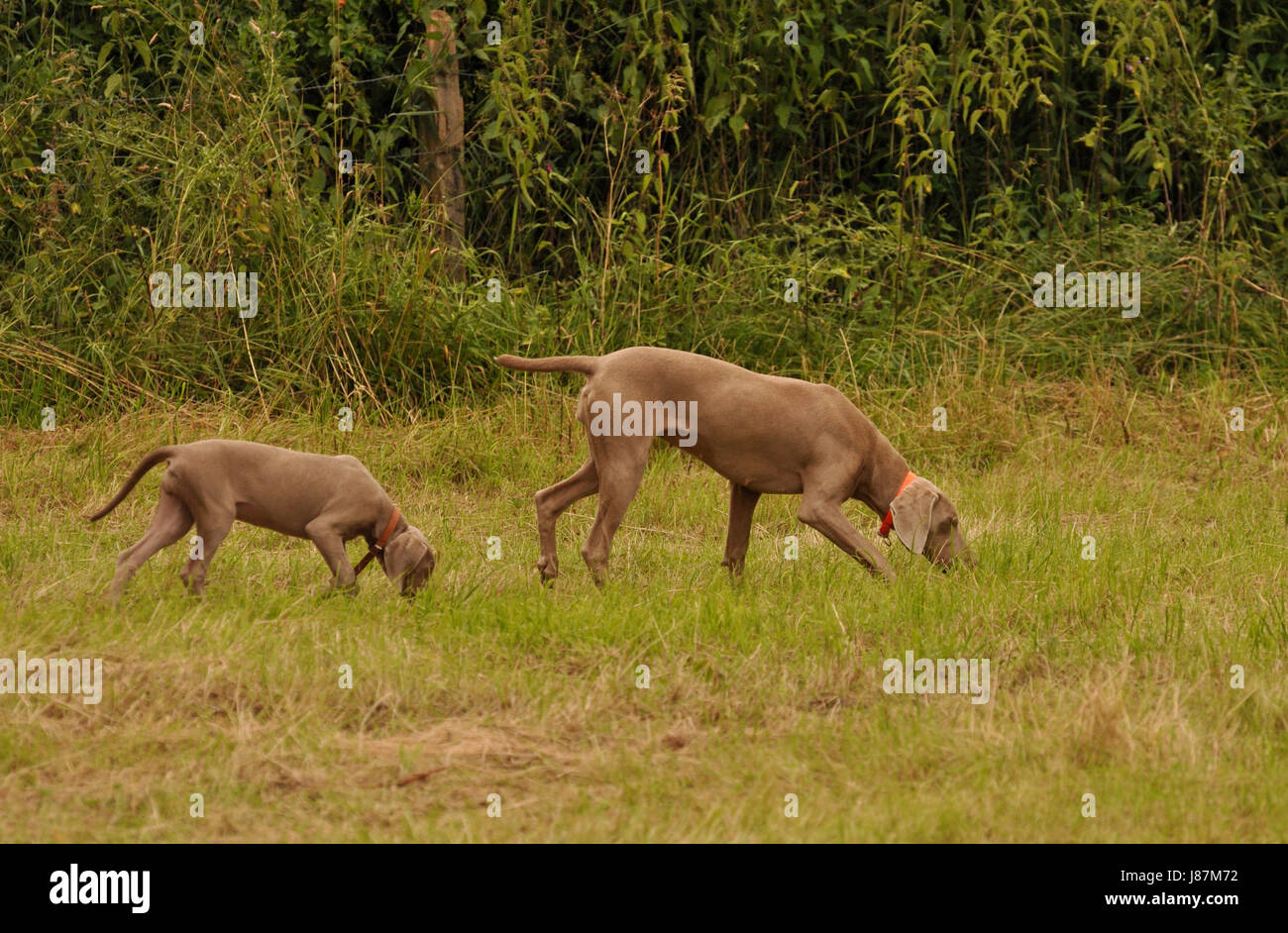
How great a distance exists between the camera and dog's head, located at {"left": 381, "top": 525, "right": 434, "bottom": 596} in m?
5.52

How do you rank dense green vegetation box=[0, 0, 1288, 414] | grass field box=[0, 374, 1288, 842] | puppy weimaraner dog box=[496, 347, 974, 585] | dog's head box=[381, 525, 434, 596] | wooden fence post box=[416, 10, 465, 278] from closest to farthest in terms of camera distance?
grass field box=[0, 374, 1288, 842] < dog's head box=[381, 525, 434, 596] < puppy weimaraner dog box=[496, 347, 974, 585] < dense green vegetation box=[0, 0, 1288, 414] < wooden fence post box=[416, 10, 465, 278]

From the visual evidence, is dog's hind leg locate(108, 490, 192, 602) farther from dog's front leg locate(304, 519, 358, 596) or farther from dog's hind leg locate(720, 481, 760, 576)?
dog's hind leg locate(720, 481, 760, 576)

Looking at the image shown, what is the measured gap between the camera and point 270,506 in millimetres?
5383

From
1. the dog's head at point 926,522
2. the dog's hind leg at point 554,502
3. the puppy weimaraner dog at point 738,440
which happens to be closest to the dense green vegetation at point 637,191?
the dog's hind leg at point 554,502

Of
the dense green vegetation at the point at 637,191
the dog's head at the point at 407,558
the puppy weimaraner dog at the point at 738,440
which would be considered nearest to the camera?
Answer: the dog's head at the point at 407,558

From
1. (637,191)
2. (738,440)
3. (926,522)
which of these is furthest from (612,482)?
(637,191)

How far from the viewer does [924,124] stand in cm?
1031

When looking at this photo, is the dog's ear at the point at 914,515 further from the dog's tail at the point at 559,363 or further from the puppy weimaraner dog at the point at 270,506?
the puppy weimaraner dog at the point at 270,506

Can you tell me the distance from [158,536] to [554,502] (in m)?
1.60

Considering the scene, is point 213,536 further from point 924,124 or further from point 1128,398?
point 924,124

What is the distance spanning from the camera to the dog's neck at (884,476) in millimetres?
6176

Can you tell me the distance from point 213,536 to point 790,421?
2.23 m

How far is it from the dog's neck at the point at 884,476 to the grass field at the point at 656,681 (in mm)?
292

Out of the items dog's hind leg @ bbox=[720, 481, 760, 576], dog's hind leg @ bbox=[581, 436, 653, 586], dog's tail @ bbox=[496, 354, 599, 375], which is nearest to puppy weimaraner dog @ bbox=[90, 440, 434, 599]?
dog's hind leg @ bbox=[581, 436, 653, 586]
